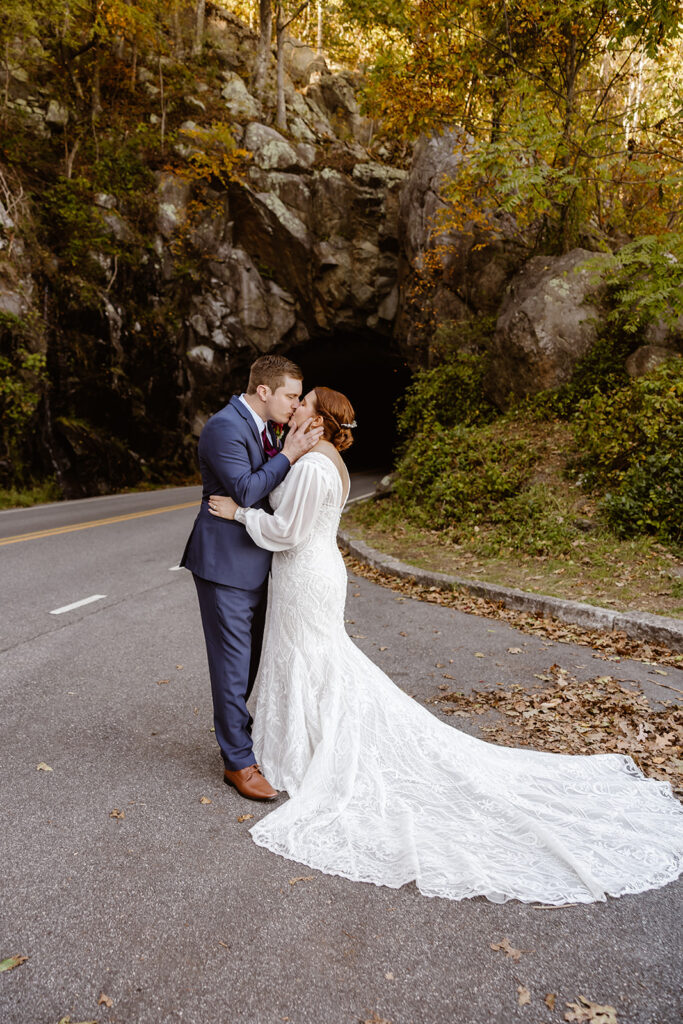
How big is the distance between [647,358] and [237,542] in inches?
449

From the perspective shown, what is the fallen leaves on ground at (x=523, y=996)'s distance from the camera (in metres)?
2.26

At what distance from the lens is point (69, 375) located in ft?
66.8

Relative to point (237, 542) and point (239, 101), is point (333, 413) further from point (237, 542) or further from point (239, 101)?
point (239, 101)

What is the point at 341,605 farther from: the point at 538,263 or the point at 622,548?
the point at 538,263

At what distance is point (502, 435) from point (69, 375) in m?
13.3

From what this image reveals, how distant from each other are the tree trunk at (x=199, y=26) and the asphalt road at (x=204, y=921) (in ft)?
103

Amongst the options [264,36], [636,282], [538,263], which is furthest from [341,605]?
[264,36]

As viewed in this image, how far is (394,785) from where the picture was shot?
3.54m

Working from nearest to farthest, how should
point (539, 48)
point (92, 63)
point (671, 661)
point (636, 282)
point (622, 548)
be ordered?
1. point (671, 661)
2. point (622, 548)
3. point (636, 282)
4. point (539, 48)
5. point (92, 63)

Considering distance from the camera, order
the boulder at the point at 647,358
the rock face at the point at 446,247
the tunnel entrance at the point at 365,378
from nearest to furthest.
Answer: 1. the boulder at the point at 647,358
2. the rock face at the point at 446,247
3. the tunnel entrance at the point at 365,378

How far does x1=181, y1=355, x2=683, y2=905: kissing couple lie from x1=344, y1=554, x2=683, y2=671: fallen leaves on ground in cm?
232

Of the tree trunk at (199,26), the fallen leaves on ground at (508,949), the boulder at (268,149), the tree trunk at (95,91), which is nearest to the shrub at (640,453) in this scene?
the fallen leaves on ground at (508,949)

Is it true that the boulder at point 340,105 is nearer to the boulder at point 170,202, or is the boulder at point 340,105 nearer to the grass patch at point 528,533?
the boulder at point 170,202

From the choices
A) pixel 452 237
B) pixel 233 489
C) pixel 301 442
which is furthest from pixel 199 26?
pixel 233 489
